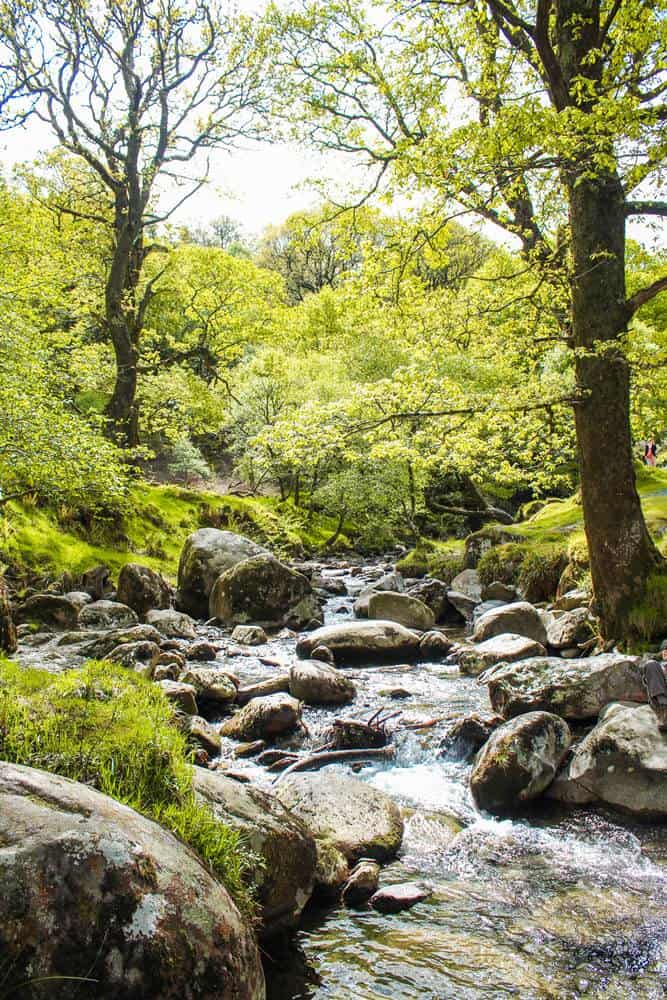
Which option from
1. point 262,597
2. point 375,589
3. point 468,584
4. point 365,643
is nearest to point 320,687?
point 365,643

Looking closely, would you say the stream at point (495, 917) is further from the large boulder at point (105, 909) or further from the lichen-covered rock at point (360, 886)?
the large boulder at point (105, 909)

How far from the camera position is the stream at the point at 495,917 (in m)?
3.73

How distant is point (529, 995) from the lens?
361 centimetres

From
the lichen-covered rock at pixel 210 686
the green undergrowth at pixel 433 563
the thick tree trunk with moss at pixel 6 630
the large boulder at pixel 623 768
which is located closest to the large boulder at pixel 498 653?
the large boulder at pixel 623 768

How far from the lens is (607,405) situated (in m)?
8.45

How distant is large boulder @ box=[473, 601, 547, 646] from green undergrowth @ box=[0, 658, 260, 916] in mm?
8541

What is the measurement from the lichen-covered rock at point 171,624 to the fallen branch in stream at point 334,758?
21.8ft

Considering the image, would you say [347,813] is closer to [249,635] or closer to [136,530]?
[249,635]

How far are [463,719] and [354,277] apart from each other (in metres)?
6.53

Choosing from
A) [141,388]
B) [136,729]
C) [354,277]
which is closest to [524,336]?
[354,277]

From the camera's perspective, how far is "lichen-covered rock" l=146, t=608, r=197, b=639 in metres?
13.2

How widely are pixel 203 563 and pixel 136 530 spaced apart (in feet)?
12.7

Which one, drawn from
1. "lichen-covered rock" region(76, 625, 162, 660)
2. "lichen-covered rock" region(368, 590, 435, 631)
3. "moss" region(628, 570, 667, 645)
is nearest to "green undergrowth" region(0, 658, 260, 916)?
"lichen-covered rock" region(76, 625, 162, 660)

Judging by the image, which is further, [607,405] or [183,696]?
[607,405]
